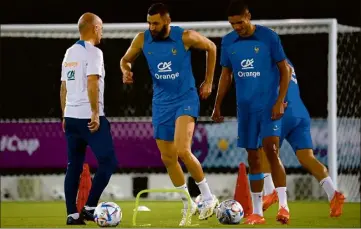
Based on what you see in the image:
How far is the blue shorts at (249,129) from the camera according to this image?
873 centimetres

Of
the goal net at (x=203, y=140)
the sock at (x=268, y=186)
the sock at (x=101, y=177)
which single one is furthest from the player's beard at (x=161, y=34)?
the goal net at (x=203, y=140)

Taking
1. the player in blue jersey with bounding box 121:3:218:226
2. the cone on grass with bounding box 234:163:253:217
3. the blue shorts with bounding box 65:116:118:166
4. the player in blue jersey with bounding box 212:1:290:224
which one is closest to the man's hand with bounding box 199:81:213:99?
the player in blue jersey with bounding box 121:3:218:226

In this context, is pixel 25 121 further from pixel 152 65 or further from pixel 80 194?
pixel 152 65

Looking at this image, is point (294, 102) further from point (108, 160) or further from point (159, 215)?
point (108, 160)

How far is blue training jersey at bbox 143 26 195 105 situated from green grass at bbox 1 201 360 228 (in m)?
1.18

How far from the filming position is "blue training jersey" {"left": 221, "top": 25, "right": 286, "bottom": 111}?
8.64 m

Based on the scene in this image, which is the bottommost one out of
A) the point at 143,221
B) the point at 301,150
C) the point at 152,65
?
the point at 143,221

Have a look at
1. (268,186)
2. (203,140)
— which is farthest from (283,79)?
(203,140)

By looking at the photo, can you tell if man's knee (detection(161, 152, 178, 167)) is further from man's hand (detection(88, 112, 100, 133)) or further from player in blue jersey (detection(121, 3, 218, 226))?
man's hand (detection(88, 112, 100, 133))

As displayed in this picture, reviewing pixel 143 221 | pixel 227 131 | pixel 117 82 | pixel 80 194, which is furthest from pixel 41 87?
pixel 143 221

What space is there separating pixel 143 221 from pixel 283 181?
1.43m

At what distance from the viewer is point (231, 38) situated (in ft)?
28.9

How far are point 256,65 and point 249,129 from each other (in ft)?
1.86

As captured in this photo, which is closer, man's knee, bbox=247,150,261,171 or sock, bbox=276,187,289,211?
sock, bbox=276,187,289,211
